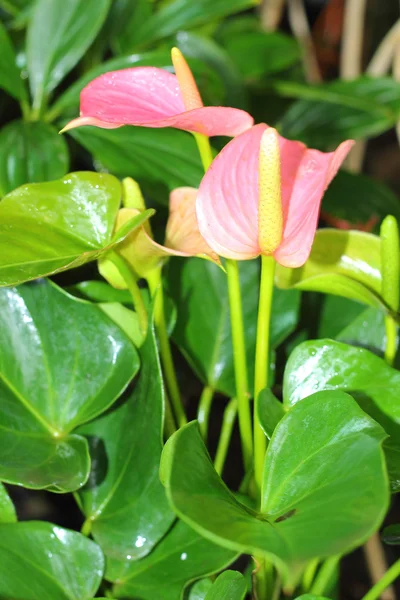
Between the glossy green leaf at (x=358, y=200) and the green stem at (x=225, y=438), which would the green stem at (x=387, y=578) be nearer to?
the green stem at (x=225, y=438)

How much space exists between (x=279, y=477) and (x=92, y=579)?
194 mm

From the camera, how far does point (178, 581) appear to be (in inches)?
19.7

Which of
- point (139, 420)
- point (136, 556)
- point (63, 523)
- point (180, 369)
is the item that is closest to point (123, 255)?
point (139, 420)

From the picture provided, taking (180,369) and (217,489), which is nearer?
(217,489)

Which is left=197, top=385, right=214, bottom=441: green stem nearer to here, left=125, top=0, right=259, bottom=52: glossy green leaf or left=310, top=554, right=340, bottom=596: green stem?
left=310, top=554, right=340, bottom=596: green stem

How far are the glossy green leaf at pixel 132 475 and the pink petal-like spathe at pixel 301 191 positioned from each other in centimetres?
13

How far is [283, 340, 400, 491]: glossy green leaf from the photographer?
473mm

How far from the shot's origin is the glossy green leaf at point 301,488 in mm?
304

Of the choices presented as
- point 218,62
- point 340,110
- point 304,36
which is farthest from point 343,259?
point 304,36

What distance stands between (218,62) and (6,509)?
0.65 metres

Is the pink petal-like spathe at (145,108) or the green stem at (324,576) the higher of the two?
the pink petal-like spathe at (145,108)

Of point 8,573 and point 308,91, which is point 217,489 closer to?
point 8,573

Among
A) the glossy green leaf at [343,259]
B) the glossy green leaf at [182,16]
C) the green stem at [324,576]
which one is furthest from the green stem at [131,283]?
the glossy green leaf at [182,16]

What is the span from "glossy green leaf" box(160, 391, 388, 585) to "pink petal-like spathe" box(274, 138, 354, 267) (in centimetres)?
10
